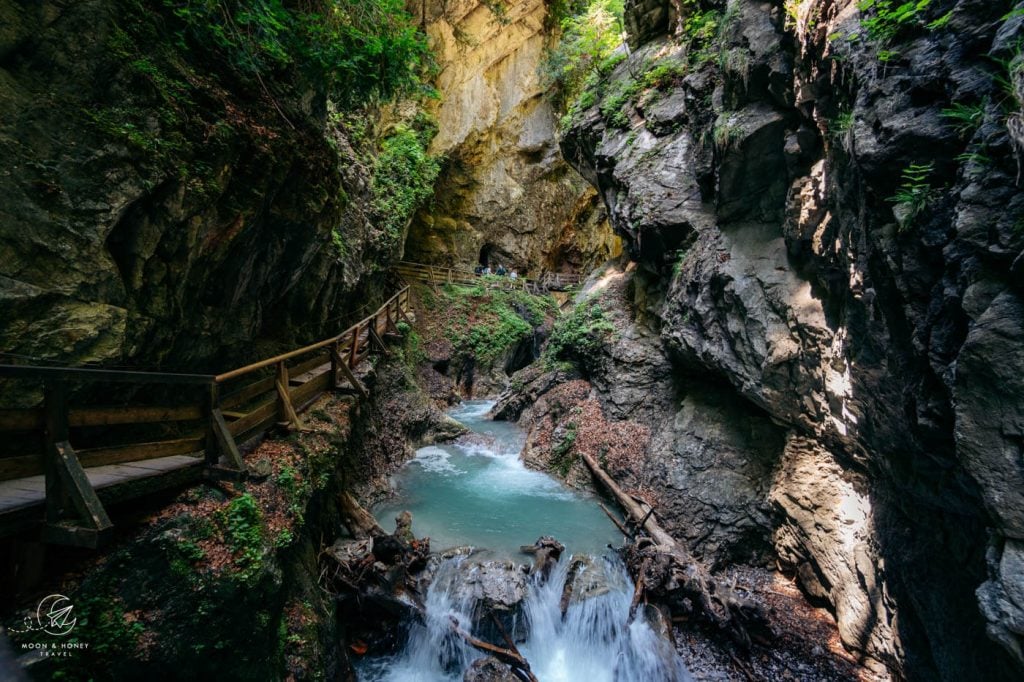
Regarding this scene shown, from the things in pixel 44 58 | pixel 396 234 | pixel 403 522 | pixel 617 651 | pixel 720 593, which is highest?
pixel 396 234

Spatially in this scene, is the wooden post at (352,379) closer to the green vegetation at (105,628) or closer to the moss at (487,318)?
the green vegetation at (105,628)

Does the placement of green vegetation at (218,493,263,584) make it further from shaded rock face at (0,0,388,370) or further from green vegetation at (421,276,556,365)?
green vegetation at (421,276,556,365)

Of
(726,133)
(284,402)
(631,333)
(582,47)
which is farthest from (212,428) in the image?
(582,47)

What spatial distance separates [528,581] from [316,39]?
864 cm

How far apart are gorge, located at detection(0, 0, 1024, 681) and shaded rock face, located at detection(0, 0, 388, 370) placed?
0.09 feet

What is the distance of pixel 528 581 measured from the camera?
21.9ft

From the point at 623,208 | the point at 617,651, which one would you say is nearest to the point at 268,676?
the point at 617,651

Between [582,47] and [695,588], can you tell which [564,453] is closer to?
[695,588]

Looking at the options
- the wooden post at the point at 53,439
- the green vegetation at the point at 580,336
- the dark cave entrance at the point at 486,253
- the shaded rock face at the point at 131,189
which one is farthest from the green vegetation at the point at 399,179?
the wooden post at the point at 53,439

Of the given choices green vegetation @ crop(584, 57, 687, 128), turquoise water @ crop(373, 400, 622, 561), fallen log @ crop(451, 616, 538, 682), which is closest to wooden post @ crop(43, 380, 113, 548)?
fallen log @ crop(451, 616, 538, 682)

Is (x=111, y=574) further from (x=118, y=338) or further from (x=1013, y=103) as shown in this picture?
(x=1013, y=103)

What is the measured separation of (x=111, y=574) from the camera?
294 cm

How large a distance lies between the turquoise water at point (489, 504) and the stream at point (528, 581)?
23 mm

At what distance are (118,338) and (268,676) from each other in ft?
11.1
